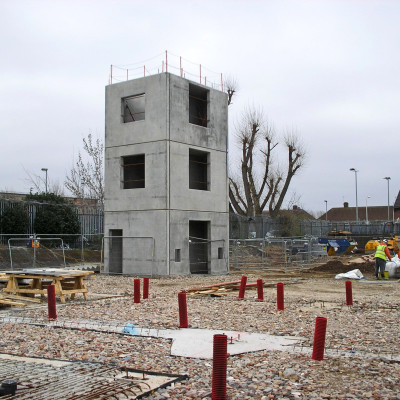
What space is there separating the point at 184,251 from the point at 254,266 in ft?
21.8

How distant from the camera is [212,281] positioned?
80.8 ft

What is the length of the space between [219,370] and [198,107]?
26536mm

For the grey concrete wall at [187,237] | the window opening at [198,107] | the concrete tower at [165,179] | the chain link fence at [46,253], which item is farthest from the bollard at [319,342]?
the window opening at [198,107]

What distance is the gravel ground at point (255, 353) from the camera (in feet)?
24.4

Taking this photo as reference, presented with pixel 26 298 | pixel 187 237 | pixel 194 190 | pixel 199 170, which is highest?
pixel 199 170

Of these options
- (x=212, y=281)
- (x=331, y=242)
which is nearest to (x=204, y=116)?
(x=212, y=281)

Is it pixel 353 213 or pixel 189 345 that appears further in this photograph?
pixel 353 213

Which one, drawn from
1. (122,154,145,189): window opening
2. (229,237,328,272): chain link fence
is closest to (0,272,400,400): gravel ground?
(122,154,145,189): window opening

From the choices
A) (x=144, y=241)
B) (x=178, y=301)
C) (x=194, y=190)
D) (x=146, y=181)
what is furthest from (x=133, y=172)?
(x=178, y=301)

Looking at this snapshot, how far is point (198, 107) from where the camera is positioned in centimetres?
3228

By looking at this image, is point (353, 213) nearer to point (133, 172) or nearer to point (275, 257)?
point (275, 257)

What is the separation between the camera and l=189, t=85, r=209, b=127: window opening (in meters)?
31.5

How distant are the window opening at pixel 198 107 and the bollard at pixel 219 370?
2531cm

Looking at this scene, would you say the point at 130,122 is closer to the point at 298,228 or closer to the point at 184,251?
the point at 184,251
